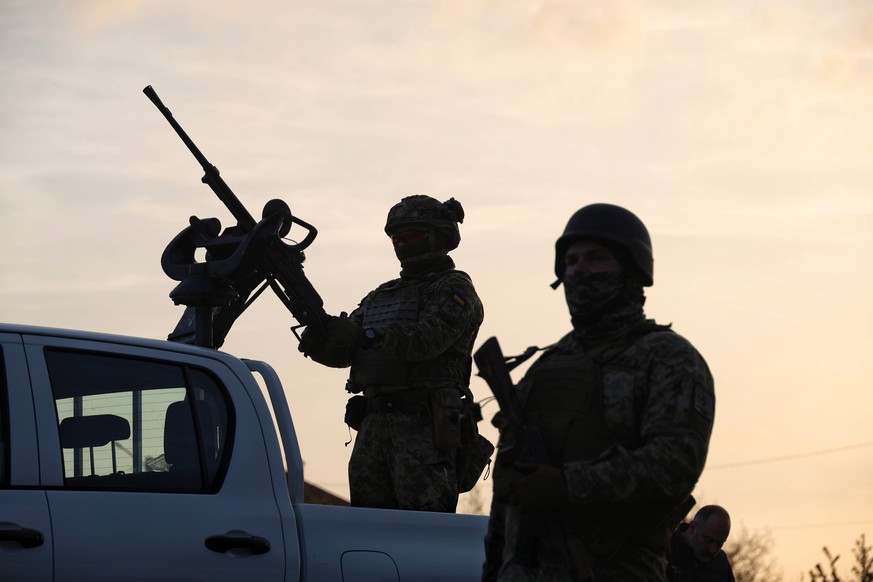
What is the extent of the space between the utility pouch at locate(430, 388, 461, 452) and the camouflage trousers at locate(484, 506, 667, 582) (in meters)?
2.68

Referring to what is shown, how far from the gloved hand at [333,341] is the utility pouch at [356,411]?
1.13ft

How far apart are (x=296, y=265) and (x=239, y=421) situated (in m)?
1.77

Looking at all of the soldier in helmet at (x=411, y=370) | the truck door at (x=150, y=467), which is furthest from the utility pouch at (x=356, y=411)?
the truck door at (x=150, y=467)

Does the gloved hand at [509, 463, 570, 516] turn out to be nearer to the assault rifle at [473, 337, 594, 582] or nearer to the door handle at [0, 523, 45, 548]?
the assault rifle at [473, 337, 594, 582]

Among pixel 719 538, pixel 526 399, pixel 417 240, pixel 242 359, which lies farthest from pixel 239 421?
pixel 719 538

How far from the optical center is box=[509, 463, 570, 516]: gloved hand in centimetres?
419

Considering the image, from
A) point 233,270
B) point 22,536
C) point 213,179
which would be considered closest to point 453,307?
point 233,270

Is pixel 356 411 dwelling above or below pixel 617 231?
above

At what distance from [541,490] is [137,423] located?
68.9 inches

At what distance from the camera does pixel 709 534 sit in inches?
341

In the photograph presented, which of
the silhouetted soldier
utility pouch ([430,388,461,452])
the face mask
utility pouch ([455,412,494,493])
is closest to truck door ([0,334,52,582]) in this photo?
the face mask

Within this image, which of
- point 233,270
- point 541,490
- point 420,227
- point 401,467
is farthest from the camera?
point 420,227

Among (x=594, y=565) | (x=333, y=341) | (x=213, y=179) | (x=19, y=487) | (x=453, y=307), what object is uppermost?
(x=213, y=179)

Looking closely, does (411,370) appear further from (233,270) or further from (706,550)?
(706,550)
